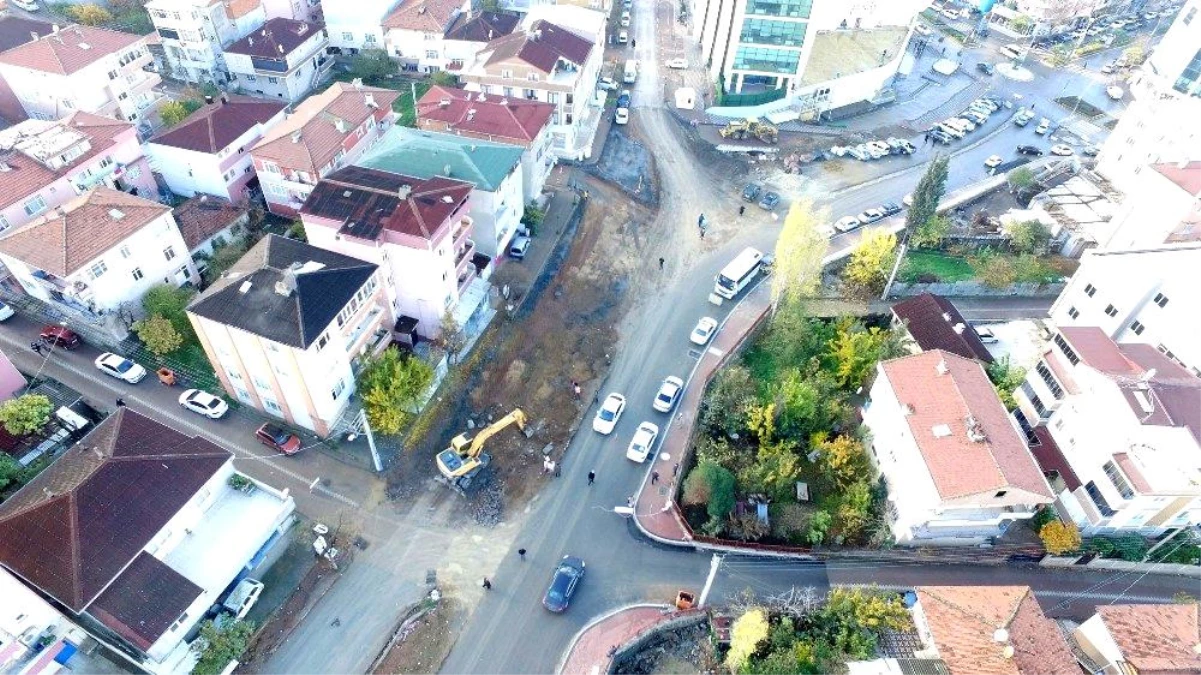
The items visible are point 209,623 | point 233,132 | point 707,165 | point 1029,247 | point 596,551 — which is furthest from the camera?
point 707,165

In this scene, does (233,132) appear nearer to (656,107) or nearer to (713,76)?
(656,107)

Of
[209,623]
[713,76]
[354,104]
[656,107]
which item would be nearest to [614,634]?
[209,623]

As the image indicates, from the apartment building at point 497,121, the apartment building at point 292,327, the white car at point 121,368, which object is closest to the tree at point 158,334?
the white car at point 121,368

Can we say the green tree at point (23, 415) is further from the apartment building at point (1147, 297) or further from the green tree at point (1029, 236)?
the green tree at point (1029, 236)

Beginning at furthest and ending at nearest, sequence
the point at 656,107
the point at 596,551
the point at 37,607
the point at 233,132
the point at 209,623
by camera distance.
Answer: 1. the point at 656,107
2. the point at 233,132
3. the point at 596,551
4. the point at 209,623
5. the point at 37,607

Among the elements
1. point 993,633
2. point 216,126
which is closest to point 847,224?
point 993,633

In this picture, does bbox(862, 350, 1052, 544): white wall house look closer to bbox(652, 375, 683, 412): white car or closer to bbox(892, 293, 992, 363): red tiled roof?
bbox(892, 293, 992, 363): red tiled roof
